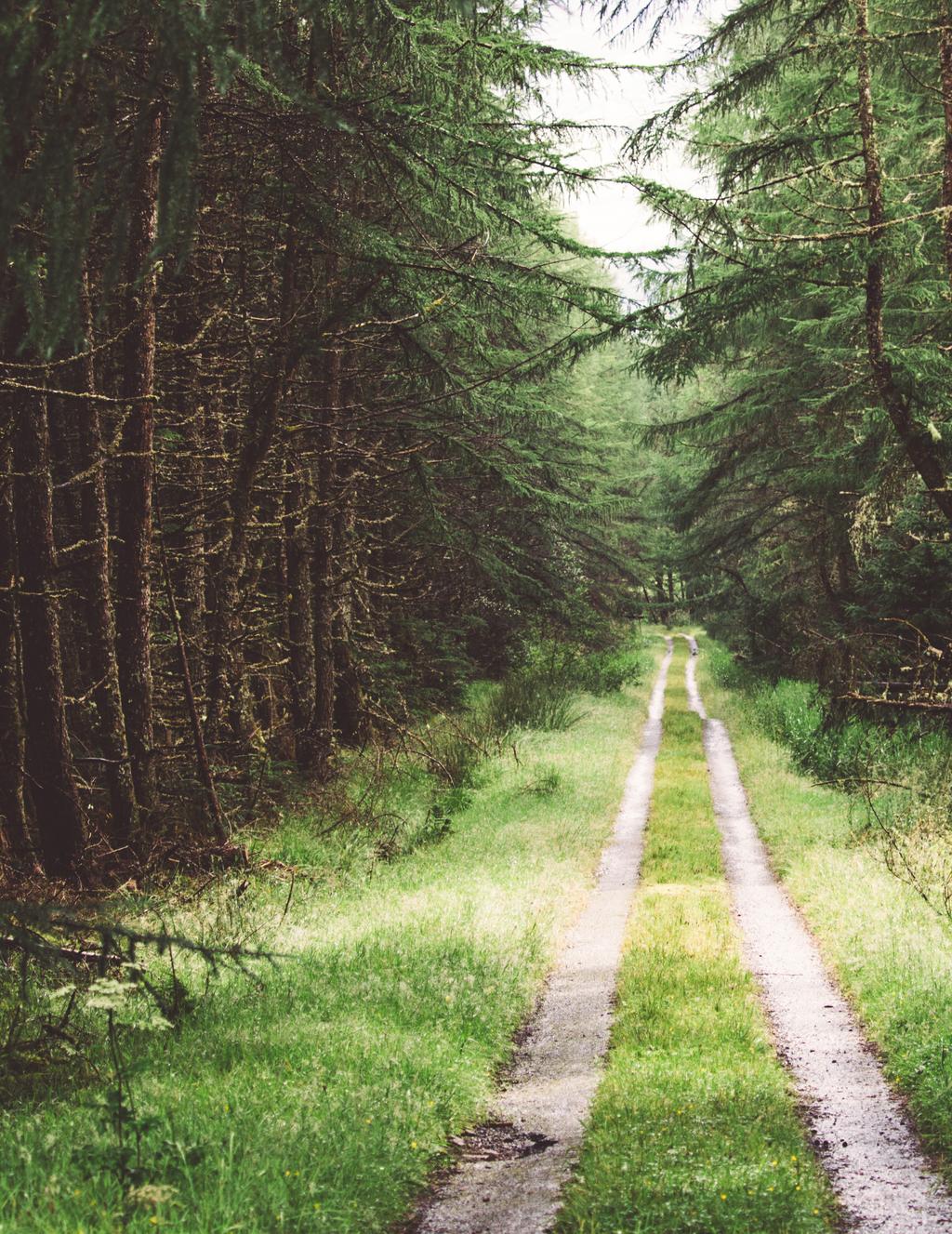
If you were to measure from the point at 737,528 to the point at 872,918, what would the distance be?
20.7m

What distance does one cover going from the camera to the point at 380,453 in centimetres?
1391

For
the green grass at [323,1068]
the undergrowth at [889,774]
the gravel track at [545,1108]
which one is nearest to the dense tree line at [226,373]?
the green grass at [323,1068]

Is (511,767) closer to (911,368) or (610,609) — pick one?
(911,368)

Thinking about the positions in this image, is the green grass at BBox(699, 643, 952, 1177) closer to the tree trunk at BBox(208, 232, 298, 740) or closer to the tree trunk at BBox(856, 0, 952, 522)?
the tree trunk at BBox(856, 0, 952, 522)

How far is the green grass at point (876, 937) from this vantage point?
6246 mm

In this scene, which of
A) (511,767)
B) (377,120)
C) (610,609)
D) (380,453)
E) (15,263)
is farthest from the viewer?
(610,609)

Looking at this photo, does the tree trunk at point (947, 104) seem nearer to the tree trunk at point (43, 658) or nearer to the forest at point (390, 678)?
the forest at point (390, 678)

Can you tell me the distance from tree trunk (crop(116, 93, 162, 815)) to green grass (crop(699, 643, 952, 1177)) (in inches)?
274

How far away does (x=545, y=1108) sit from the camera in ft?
19.7

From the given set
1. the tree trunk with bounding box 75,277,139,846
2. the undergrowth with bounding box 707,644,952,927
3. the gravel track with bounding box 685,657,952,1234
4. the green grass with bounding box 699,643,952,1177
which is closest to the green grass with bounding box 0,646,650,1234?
the tree trunk with bounding box 75,277,139,846

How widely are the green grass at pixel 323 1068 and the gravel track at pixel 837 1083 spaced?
2.00 m

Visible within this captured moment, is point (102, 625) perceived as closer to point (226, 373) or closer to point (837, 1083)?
point (226, 373)

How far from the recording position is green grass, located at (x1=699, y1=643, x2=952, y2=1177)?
625 centimetres

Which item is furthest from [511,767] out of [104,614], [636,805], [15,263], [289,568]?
[15,263]
